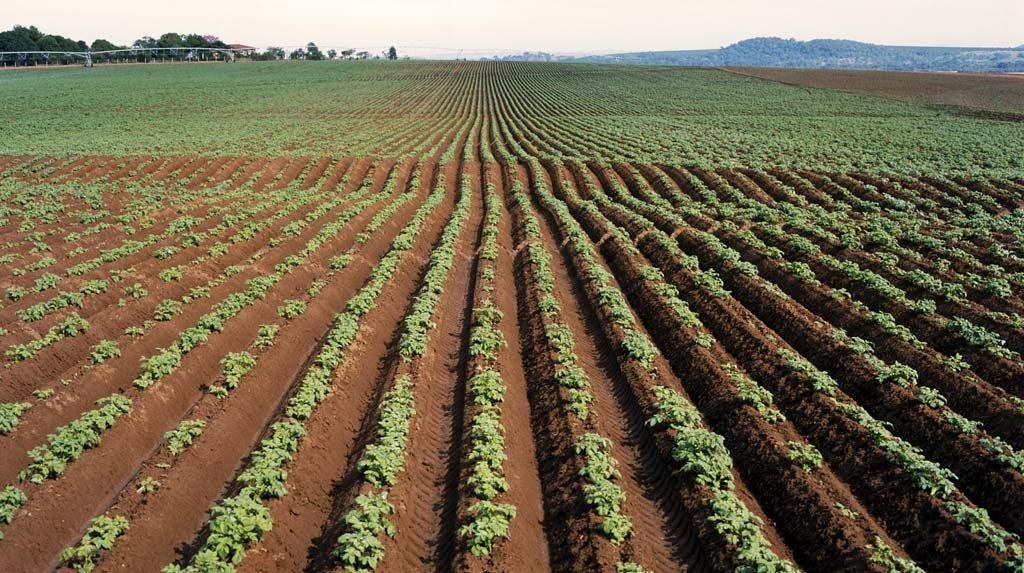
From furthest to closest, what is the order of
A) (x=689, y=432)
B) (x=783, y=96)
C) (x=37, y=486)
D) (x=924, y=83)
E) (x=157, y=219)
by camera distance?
(x=924, y=83) → (x=783, y=96) → (x=157, y=219) → (x=689, y=432) → (x=37, y=486)

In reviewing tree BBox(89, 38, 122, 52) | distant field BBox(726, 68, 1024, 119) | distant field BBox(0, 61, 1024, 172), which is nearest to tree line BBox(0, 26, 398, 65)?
tree BBox(89, 38, 122, 52)

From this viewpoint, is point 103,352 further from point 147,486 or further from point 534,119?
point 534,119

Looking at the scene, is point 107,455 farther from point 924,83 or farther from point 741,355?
point 924,83

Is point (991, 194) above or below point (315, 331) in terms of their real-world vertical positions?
above

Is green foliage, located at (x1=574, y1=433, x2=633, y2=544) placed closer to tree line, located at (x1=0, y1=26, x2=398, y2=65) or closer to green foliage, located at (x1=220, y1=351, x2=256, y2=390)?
green foliage, located at (x1=220, y1=351, x2=256, y2=390)

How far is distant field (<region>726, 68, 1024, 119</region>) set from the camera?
7481 centimetres

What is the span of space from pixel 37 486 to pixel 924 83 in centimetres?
12406

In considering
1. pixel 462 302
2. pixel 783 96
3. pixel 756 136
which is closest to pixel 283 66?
pixel 783 96

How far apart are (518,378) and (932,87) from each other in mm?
109752

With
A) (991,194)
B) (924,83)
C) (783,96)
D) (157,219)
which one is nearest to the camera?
(157,219)

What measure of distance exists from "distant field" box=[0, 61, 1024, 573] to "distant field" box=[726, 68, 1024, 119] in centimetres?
6031

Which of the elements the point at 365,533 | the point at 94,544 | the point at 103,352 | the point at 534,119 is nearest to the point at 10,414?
the point at 103,352

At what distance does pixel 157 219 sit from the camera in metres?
22.5

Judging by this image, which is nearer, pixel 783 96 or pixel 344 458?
pixel 344 458
